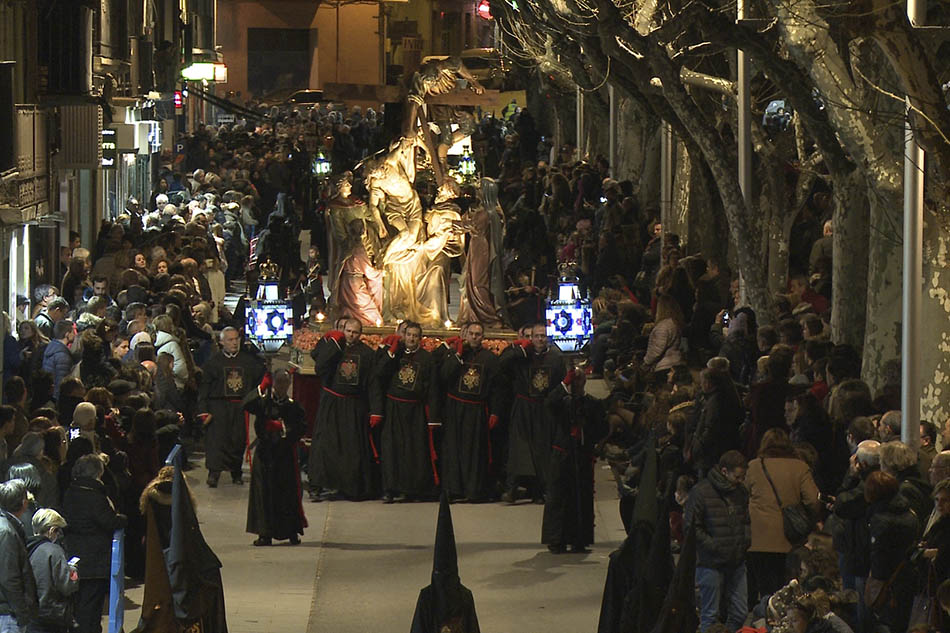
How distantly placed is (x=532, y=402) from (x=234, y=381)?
2.94 m

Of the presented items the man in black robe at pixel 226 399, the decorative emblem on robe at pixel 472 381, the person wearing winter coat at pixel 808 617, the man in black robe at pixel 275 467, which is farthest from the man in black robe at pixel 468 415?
the person wearing winter coat at pixel 808 617

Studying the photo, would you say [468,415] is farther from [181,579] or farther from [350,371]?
[181,579]

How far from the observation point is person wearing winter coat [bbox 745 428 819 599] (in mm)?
14219

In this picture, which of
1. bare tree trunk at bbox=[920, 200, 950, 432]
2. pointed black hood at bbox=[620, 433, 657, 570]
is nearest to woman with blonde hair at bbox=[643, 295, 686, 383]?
bare tree trunk at bbox=[920, 200, 950, 432]

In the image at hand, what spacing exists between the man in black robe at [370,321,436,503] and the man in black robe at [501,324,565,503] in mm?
817

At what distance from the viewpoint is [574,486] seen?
17.7 meters

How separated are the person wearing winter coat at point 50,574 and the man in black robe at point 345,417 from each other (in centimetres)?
758

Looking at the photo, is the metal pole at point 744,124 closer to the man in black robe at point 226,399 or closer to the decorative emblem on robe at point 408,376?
the decorative emblem on robe at point 408,376

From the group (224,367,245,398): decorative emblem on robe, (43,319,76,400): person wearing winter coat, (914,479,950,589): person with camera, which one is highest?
(43,319,76,400): person wearing winter coat

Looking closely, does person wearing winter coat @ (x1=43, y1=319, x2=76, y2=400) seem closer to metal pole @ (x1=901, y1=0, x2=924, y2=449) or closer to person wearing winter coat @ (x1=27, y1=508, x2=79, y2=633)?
person wearing winter coat @ (x1=27, y1=508, x2=79, y2=633)

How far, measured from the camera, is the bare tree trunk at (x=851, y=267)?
21656mm

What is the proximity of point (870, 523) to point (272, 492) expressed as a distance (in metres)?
6.55

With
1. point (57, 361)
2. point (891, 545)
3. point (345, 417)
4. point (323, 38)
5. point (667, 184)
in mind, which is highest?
point (323, 38)

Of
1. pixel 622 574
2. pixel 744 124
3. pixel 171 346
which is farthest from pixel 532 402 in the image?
pixel 622 574
